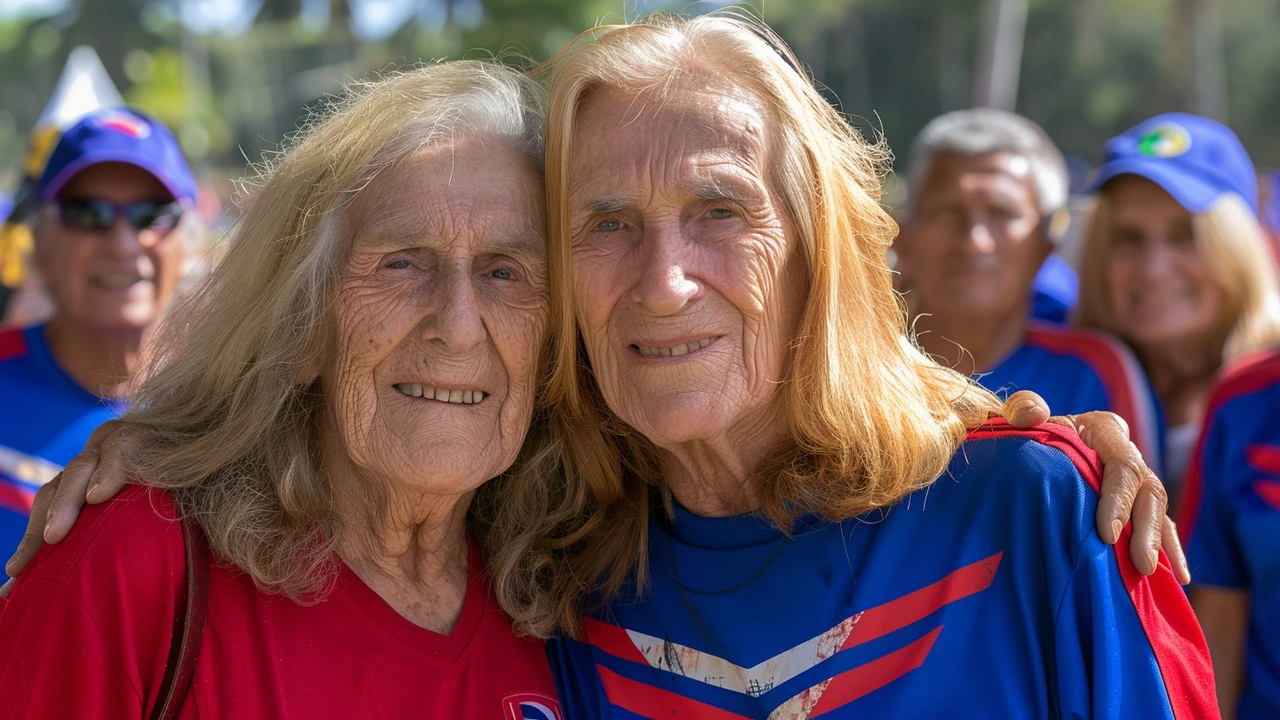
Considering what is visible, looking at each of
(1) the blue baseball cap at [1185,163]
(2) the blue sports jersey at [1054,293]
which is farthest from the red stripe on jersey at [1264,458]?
(2) the blue sports jersey at [1054,293]

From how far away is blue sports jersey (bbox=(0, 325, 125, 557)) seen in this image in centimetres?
332

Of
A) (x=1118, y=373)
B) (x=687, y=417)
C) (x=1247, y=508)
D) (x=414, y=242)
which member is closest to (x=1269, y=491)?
(x=1247, y=508)

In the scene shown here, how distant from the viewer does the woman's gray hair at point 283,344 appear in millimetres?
2135

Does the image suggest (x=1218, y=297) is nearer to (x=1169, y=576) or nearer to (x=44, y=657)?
(x=1169, y=576)

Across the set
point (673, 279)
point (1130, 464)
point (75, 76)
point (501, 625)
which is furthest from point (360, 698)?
point (75, 76)

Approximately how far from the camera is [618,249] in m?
2.23

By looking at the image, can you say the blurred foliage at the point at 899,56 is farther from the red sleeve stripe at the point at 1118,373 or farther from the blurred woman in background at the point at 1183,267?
the red sleeve stripe at the point at 1118,373

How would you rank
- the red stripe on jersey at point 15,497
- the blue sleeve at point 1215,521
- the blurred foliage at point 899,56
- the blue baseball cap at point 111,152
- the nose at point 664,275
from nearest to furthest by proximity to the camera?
the nose at point 664,275, the blue sleeve at point 1215,521, the red stripe on jersey at point 15,497, the blue baseball cap at point 111,152, the blurred foliage at point 899,56

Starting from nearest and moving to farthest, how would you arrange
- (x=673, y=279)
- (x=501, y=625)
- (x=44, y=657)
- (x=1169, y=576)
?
(x=44, y=657), (x=1169, y=576), (x=673, y=279), (x=501, y=625)

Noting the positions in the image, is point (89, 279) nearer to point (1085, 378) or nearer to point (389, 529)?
point (389, 529)

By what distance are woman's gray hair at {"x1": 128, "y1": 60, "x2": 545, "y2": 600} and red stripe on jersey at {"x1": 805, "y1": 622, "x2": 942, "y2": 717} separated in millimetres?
937

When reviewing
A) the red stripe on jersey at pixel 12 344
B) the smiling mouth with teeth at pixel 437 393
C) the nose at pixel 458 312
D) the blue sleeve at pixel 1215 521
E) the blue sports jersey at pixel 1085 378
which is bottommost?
the blue sleeve at pixel 1215 521

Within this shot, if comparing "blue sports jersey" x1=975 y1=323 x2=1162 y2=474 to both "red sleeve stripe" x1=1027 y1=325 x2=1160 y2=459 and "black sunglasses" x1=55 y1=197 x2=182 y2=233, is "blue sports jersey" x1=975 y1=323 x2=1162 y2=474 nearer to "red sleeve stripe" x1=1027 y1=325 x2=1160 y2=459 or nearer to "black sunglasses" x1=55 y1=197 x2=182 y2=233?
"red sleeve stripe" x1=1027 y1=325 x2=1160 y2=459

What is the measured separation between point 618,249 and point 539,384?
1.29ft
